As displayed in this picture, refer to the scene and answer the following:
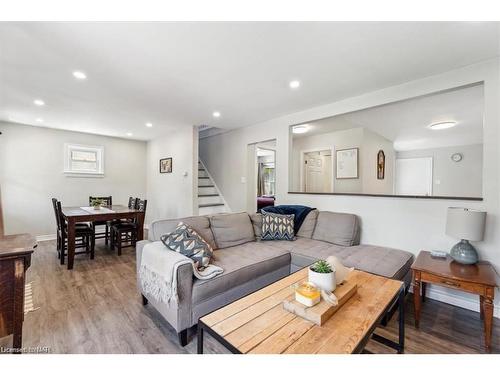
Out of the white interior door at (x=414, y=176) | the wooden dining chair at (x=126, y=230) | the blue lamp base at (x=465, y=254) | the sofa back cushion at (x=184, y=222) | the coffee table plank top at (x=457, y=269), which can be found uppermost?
the white interior door at (x=414, y=176)

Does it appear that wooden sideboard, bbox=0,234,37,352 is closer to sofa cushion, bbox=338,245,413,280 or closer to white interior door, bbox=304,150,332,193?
sofa cushion, bbox=338,245,413,280

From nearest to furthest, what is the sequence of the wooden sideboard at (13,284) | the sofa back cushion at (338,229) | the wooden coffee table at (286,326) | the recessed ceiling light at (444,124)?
the wooden coffee table at (286,326) < the wooden sideboard at (13,284) < the sofa back cushion at (338,229) < the recessed ceiling light at (444,124)

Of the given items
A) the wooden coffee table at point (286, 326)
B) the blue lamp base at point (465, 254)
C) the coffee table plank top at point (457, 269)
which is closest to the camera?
the wooden coffee table at point (286, 326)

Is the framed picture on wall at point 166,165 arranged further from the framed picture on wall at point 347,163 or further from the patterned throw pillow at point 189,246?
the framed picture on wall at point 347,163

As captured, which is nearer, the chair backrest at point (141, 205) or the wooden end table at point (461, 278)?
the wooden end table at point (461, 278)

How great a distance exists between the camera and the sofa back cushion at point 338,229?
9.46ft

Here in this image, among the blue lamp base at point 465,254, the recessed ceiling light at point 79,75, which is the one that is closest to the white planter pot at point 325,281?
the blue lamp base at point 465,254

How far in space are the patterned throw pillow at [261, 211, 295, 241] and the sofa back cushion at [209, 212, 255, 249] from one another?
189 millimetres

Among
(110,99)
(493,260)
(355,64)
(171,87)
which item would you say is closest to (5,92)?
(110,99)

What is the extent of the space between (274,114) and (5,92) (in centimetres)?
376

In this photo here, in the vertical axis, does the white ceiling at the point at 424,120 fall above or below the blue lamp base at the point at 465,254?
above

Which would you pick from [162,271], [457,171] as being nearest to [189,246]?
[162,271]

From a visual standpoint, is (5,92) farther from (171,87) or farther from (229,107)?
(229,107)

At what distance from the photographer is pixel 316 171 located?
5.96 m
